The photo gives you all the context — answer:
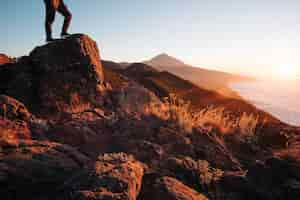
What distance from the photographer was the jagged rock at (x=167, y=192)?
2529 mm

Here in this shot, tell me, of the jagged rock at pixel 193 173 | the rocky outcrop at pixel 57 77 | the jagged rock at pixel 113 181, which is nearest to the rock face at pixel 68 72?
the rocky outcrop at pixel 57 77

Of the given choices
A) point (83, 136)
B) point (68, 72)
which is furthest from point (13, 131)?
point (68, 72)

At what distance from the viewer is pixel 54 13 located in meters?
7.12

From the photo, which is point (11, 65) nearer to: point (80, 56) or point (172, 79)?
point (80, 56)

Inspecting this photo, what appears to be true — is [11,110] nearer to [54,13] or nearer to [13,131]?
[13,131]

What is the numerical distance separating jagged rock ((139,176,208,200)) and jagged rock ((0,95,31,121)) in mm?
3114

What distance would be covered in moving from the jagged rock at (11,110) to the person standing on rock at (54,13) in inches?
146

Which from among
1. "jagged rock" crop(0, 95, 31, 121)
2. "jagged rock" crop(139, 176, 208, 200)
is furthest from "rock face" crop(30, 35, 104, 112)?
"jagged rock" crop(139, 176, 208, 200)

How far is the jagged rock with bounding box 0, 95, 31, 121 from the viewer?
13.9 ft

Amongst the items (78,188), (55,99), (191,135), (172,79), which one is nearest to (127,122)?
(191,135)

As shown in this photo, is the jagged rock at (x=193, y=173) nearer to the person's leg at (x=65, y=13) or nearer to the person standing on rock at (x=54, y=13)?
the person standing on rock at (x=54, y=13)

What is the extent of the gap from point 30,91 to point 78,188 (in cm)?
628

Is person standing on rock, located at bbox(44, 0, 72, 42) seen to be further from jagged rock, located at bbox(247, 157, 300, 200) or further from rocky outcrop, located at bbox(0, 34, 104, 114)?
jagged rock, located at bbox(247, 157, 300, 200)

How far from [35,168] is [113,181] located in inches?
47.3
